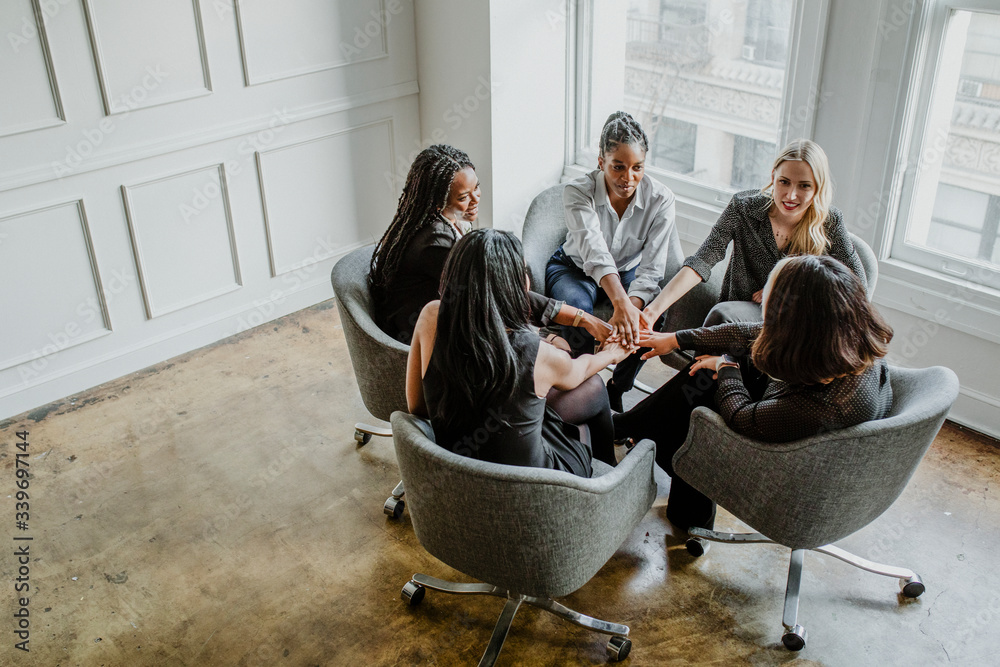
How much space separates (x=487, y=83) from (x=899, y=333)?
2.06m

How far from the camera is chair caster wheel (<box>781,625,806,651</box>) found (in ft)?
7.40

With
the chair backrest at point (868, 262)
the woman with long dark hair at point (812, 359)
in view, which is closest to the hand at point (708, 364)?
the woman with long dark hair at point (812, 359)

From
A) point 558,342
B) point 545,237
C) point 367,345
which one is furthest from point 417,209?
point 545,237

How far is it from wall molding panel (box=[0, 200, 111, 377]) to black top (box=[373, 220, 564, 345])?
1442 mm

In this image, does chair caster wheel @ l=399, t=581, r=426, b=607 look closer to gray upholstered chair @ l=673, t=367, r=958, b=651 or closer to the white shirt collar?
gray upholstered chair @ l=673, t=367, r=958, b=651

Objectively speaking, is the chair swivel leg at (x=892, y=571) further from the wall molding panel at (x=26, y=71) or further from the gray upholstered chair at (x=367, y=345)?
the wall molding panel at (x=26, y=71)

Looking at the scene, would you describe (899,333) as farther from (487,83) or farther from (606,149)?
(487,83)

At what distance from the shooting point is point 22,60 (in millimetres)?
3000

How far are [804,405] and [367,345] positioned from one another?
123 cm

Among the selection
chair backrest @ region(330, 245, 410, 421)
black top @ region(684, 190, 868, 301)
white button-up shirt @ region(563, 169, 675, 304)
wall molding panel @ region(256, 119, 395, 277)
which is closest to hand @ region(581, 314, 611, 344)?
white button-up shirt @ region(563, 169, 675, 304)

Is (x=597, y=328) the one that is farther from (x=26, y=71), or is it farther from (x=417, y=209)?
(x=26, y=71)

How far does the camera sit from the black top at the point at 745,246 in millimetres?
2752

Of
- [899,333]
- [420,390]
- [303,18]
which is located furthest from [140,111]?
[899,333]

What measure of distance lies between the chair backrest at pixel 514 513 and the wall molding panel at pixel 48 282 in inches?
78.9
